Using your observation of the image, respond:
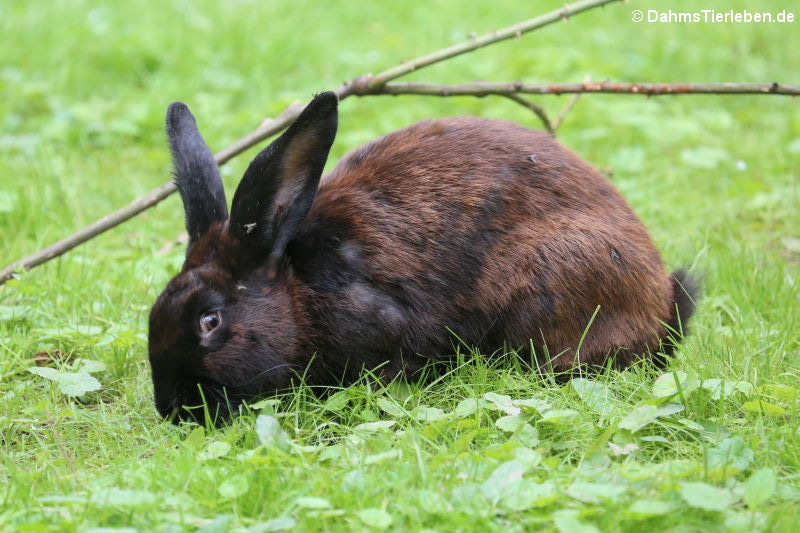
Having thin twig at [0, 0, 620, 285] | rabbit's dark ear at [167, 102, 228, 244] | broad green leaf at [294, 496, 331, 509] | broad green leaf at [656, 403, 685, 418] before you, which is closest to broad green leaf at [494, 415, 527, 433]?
broad green leaf at [656, 403, 685, 418]

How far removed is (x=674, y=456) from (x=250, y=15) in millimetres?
6000

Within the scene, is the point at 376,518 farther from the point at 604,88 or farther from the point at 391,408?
the point at 604,88

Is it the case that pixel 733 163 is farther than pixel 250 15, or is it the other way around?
pixel 250 15

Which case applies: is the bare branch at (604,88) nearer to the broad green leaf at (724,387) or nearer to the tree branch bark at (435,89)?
the tree branch bark at (435,89)

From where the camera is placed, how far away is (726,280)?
4.50m

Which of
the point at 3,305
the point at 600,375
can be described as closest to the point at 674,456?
the point at 600,375

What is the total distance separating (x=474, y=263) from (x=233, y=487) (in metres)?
1.33

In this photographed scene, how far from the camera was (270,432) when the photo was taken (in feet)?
10.2

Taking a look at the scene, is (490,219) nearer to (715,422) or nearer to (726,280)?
(715,422)

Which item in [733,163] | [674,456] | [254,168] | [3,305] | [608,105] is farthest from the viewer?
[608,105]

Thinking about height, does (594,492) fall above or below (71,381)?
below

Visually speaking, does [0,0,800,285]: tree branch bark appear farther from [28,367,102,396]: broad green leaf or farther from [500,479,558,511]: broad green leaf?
[500,479,558,511]: broad green leaf

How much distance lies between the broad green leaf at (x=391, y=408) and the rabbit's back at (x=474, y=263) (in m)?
0.25

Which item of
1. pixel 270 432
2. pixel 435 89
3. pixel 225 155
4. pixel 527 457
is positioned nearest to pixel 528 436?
pixel 527 457
